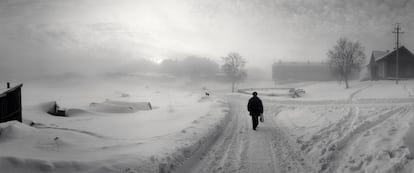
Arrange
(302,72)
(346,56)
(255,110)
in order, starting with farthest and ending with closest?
1. (302,72)
2. (346,56)
3. (255,110)

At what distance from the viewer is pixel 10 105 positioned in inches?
523

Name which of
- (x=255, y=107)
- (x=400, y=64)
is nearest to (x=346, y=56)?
(x=400, y=64)

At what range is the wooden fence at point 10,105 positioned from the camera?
12356 millimetres

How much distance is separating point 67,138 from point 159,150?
13.2 ft

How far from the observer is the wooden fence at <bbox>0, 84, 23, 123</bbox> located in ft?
Result: 40.5

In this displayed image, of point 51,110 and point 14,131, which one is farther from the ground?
point 14,131

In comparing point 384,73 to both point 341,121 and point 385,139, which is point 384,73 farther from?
point 385,139

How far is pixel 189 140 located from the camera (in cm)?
891

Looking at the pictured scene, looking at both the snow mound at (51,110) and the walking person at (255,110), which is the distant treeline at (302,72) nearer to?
the snow mound at (51,110)

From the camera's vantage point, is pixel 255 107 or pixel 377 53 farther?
pixel 377 53

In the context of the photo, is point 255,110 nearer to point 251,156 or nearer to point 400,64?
point 251,156

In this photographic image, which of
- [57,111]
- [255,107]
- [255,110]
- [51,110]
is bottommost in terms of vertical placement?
[57,111]

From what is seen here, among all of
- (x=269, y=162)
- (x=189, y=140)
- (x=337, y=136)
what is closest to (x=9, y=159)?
(x=189, y=140)

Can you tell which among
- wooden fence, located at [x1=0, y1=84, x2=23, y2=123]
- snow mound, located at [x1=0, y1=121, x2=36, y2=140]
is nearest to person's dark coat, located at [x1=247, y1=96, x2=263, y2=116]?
snow mound, located at [x1=0, y1=121, x2=36, y2=140]
